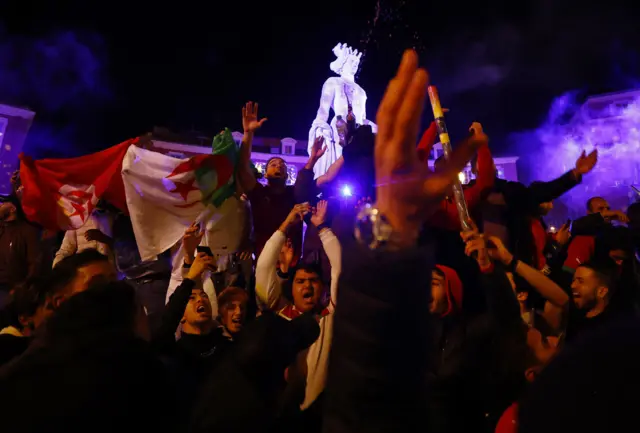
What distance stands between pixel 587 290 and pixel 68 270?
375 cm

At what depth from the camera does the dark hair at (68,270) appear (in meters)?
3.06

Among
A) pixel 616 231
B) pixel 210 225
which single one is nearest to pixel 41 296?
pixel 210 225

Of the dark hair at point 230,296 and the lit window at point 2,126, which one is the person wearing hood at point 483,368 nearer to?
the dark hair at point 230,296

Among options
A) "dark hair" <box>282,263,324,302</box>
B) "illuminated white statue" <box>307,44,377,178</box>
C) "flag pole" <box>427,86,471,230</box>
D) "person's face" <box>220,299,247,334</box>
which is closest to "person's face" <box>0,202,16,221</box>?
"person's face" <box>220,299,247,334</box>

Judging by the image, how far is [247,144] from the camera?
5371mm

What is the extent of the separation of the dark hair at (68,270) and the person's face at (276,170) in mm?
2633

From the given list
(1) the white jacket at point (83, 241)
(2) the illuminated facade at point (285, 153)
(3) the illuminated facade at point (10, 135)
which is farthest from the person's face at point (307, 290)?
(2) the illuminated facade at point (285, 153)

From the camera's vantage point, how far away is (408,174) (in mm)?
1133

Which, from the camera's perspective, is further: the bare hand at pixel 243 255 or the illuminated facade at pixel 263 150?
the illuminated facade at pixel 263 150

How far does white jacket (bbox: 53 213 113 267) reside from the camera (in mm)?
5605

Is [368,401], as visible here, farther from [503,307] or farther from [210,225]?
[210,225]

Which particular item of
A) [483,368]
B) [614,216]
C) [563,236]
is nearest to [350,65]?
[563,236]

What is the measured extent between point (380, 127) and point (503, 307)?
4.99ft

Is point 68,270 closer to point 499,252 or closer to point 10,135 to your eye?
point 499,252
